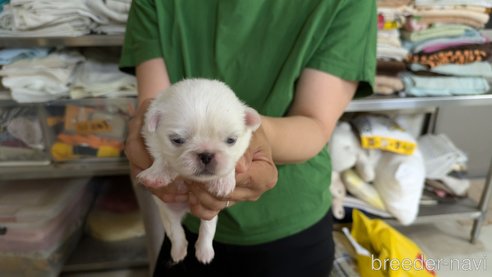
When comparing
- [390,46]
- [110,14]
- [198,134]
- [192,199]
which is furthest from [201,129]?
[390,46]

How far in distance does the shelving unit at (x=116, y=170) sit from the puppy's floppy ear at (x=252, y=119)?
Result: 2.35 feet

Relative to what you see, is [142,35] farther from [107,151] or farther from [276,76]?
[107,151]

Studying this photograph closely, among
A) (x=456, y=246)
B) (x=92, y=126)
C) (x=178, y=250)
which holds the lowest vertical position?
(x=456, y=246)

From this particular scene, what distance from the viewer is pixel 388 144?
1428mm

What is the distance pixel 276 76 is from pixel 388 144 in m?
0.84

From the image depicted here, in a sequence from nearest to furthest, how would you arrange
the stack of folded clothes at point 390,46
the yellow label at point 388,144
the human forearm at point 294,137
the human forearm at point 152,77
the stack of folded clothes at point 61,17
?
1. the human forearm at point 294,137
2. the human forearm at point 152,77
3. the stack of folded clothes at point 61,17
4. the stack of folded clothes at point 390,46
5. the yellow label at point 388,144

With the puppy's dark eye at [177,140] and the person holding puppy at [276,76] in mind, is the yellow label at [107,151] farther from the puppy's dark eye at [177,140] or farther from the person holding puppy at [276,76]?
the puppy's dark eye at [177,140]

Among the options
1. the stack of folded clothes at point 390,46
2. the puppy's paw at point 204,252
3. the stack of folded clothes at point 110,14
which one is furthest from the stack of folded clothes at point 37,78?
the stack of folded clothes at point 390,46

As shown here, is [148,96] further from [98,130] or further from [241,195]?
[98,130]

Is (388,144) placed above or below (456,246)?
above

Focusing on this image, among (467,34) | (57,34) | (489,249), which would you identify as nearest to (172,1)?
(57,34)

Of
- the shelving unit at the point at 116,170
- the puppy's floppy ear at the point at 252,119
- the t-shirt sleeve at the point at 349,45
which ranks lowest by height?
the shelving unit at the point at 116,170

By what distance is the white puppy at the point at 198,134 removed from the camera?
1.74ft

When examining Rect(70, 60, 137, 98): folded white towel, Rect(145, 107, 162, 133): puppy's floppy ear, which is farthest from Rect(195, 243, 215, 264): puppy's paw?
Rect(70, 60, 137, 98): folded white towel
